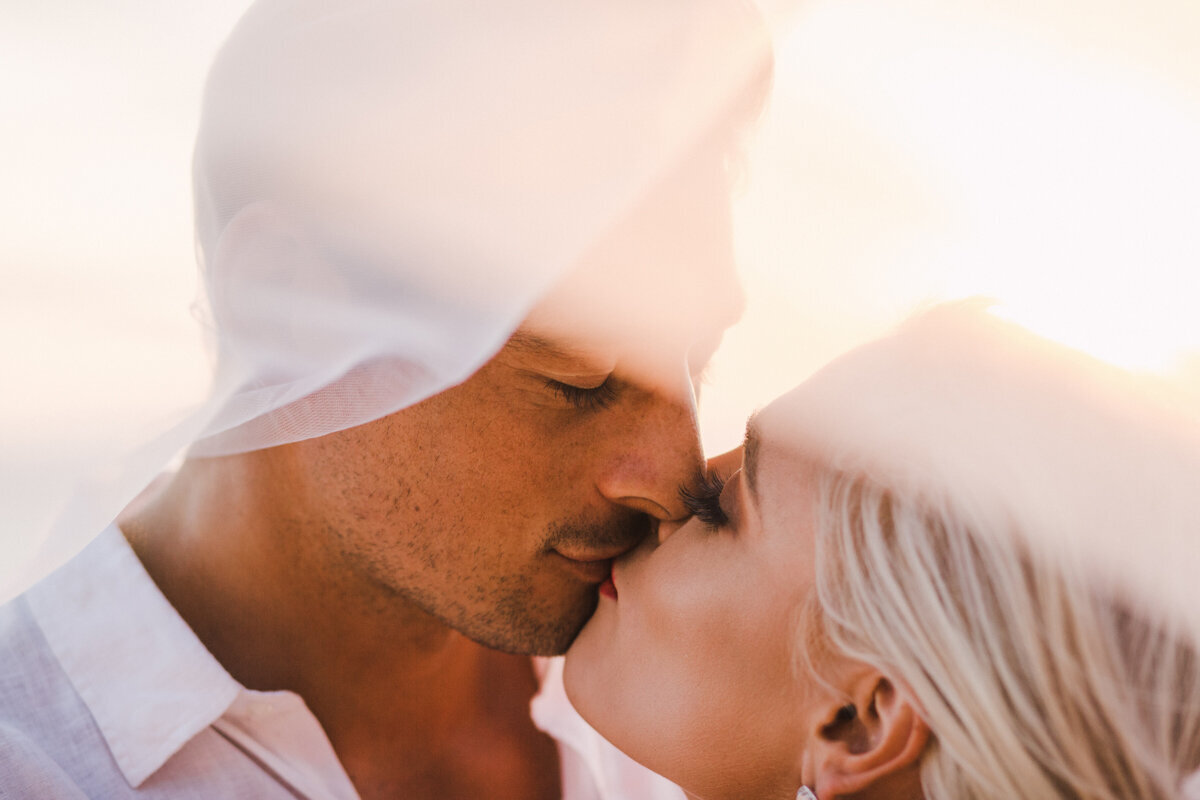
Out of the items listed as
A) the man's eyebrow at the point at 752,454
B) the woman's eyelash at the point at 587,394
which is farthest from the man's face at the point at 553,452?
the man's eyebrow at the point at 752,454

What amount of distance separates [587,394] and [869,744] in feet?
2.09

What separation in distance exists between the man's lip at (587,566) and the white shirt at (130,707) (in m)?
0.50

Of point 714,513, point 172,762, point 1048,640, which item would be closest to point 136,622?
point 172,762

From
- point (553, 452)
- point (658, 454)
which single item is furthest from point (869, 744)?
point (553, 452)

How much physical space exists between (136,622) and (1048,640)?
1.29m

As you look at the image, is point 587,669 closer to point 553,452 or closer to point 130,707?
point 553,452

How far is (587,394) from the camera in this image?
4.71ft

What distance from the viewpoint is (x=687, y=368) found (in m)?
1.42

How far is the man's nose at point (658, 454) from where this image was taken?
1428mm

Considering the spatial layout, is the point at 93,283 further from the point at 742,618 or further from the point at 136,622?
the point at 742,618

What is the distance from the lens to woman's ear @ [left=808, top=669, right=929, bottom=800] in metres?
1.08

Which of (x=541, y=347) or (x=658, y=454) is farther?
(x=658, y=454)

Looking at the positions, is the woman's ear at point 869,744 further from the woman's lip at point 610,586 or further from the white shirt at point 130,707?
the white shirt at point 130,707

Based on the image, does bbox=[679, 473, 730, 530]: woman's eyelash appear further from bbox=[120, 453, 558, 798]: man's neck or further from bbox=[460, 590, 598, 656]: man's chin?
bbox=[120, 453, 558, 798]: man's neck
